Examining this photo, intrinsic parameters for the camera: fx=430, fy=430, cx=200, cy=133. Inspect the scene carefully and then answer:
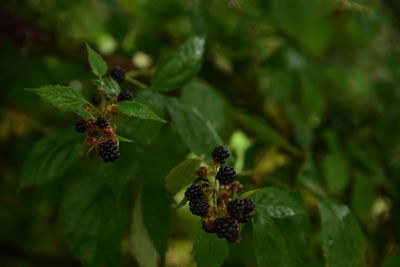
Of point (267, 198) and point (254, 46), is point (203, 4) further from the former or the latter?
point (267, 198)

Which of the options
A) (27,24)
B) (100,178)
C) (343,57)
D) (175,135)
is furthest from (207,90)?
(343,57)

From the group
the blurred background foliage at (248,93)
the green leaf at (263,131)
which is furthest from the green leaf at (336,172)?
the green leaf at (263,131)

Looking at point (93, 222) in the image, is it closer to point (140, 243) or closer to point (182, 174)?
point (140, 243)

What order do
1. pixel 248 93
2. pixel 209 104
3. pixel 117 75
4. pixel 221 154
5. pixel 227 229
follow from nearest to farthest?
pixel 227 229 → pixel 221 154 → pixel 117 75 → pixel 209 104 → pixel 248 93

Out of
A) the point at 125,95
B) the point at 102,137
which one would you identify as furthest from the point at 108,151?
the point at 125,95

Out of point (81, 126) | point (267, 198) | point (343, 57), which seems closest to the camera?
point (81, 126)

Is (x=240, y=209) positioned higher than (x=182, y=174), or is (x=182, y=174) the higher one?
(x=240, y=209)

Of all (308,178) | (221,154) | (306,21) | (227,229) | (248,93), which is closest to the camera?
(227,229)

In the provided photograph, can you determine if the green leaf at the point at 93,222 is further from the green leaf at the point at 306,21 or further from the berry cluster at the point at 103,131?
the green leaf at the point at 306,21
